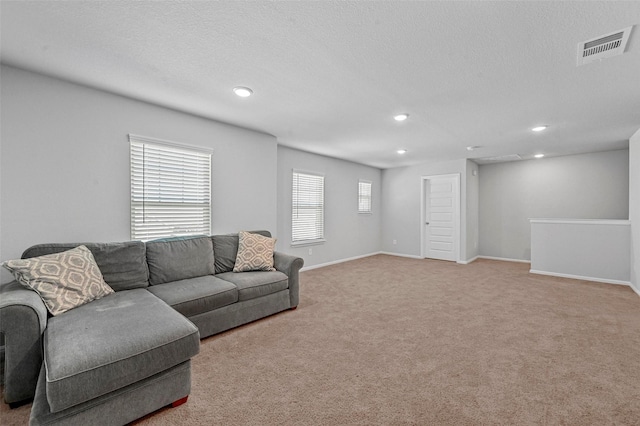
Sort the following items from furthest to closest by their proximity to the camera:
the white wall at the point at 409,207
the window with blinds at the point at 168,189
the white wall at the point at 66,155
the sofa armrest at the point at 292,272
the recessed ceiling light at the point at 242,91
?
1. the white wall at the point at 409,207
2. the sofa armrest at the point at 292,272
3. the window with blinds at the point at 168,189
4. the recessed ceiling light at the point at 242,91
5. the white wall at the point at 66,155

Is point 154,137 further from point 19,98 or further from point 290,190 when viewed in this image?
point 290,190

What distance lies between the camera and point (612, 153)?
5645 mm

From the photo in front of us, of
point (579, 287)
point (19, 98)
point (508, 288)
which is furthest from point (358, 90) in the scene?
point (579, 287)

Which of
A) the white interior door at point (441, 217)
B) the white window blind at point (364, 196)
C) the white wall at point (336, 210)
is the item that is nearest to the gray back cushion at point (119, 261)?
the white wall at point (336, 210)

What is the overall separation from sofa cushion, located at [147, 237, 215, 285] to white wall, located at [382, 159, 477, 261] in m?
5.50

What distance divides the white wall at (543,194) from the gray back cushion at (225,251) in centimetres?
659

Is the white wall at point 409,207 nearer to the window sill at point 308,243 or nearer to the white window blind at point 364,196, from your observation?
the white window blind at point 364,196

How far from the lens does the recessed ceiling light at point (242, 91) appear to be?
9.29 feet

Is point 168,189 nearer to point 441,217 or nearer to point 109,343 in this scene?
point 109,343

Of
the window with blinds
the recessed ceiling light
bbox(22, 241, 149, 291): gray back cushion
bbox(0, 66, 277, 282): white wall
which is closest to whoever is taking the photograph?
bbox(0, 66, 277, 282): white wall

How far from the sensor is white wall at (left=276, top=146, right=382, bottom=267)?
5312 millimetres

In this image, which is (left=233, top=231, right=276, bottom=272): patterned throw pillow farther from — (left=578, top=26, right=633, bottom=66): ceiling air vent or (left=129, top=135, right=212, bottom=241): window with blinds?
(left=578, top=26, right=633, bottom=66): ceiling air vent

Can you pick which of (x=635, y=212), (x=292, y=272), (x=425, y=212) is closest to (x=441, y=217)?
(x=425, y=212)

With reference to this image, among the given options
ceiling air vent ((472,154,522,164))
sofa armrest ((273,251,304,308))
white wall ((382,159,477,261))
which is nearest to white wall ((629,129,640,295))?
ceiling air vent ((472,154,522,164))
